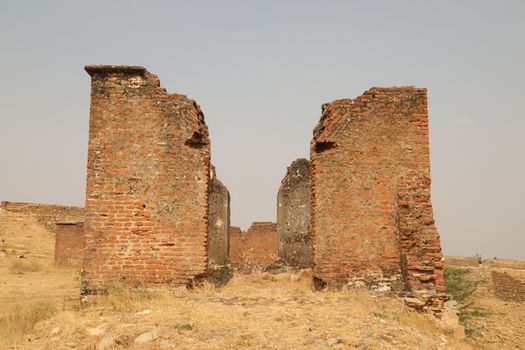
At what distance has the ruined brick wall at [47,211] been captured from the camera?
2627 centimetres

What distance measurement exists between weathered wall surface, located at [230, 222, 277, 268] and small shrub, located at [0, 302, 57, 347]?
42.0 feet

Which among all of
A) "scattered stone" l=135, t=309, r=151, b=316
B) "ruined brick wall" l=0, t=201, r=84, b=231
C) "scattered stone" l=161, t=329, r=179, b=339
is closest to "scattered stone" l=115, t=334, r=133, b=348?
"scattered stone" l=161, t=329, r=179, b=339

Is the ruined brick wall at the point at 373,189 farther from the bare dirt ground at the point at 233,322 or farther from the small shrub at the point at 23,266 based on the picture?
the small shrub at the point at 23,266

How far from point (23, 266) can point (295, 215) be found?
40.8 ft

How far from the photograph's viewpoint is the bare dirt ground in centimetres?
523

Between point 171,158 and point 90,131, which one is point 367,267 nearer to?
point 171,158

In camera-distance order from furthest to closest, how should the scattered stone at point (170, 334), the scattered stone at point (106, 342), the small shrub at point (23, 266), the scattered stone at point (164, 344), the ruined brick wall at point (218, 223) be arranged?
the small shrub at point (23, 266), the ruined brick wall at point (218, 223), the scattered stone at point (170, 334), the scattered stone at point (106, 342), the scattered stone at point (164, 344)

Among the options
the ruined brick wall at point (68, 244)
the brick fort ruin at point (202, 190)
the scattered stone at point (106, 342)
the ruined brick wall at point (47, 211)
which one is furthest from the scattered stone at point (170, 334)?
the ruined brick wall at point (47, 211)

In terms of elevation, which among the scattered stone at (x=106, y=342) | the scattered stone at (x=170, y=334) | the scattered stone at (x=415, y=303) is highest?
the scattered stone at (x=415, y=303)

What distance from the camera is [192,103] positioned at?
7.96 m

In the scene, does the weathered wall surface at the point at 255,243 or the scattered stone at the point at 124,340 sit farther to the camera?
the weathered wall surface at the point at 255,243

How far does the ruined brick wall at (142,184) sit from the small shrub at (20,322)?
0.75m

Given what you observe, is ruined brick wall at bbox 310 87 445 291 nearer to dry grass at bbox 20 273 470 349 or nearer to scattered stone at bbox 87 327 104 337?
dry grass at bbox 20 273 470 349

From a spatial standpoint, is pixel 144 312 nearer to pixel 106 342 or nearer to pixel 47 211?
pixel 106 342
